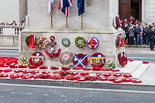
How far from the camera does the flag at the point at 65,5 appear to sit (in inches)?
836

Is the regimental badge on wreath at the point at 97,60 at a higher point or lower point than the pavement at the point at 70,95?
higher

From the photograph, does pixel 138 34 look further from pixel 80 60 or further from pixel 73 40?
pixel 80 60

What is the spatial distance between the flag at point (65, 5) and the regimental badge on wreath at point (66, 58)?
1.60 metres

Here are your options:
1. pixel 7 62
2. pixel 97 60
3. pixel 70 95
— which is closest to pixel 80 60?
pixel 97 60

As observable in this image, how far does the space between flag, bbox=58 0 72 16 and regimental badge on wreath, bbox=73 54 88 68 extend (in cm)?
181

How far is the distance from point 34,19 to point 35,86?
4.25 meters

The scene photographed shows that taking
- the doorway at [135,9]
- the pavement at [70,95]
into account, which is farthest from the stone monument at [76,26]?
the doorway at [135,9]

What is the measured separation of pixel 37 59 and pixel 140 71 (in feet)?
14.0

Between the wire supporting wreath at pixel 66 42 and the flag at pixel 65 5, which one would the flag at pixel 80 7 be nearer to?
the flag at pixel 65 5

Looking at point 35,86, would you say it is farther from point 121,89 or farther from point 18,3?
point 18,3

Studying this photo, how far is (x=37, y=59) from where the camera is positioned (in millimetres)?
21812

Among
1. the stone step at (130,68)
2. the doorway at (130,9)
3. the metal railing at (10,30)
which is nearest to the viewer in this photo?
the stone step at (130,68)

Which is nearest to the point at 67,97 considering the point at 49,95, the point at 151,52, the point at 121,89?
the point at 49,95

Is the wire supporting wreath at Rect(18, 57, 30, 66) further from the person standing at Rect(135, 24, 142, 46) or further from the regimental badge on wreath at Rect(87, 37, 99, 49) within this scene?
the person standing at Rect(135, 24, 142, 46)
